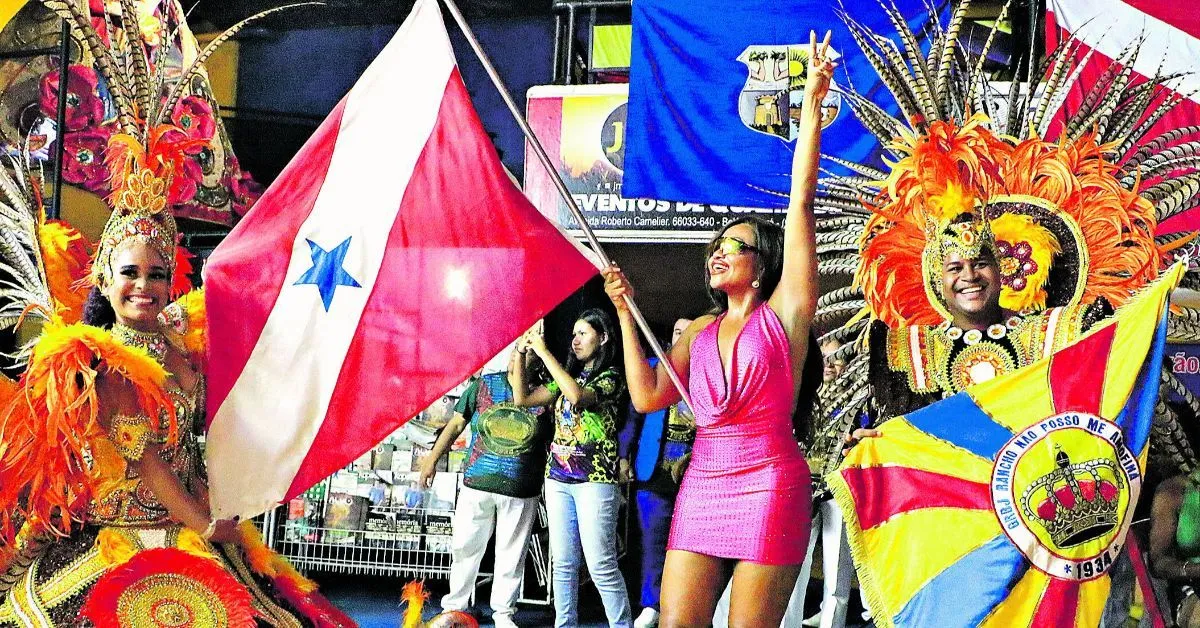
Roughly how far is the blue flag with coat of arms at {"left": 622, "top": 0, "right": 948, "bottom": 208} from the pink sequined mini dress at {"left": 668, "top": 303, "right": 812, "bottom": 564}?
288 centimetres

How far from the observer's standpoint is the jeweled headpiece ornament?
4258 mm

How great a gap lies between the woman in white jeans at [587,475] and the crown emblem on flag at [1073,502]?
7.63ft

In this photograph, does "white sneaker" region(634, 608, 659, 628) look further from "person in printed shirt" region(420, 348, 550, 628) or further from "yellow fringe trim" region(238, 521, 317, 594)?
"yellow fringe trim" region(238, 521, 317, 594)

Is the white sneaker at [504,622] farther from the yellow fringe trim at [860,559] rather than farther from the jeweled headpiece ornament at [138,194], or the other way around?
the jeweled headpiece ornament at [138,194]

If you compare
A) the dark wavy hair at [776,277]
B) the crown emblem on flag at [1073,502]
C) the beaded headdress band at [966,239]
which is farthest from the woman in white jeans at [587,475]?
the crown emblem on flag at [1073,502]

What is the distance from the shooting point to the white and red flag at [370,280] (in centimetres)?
414

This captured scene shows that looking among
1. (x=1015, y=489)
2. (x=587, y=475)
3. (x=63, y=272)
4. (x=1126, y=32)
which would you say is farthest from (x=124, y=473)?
(x=1126, y=32)

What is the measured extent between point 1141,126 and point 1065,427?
171 cm

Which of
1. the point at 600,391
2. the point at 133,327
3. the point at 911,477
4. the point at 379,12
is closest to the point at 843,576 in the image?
the point at 600,391

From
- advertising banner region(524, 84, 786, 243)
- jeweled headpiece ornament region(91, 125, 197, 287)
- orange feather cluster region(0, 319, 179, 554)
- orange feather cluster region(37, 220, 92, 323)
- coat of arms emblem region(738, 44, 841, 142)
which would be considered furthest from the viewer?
advertising banner region(524, 84, 786, 243)

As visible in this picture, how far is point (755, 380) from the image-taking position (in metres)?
3.74

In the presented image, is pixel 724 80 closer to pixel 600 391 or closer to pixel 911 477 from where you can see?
pixel 600 391

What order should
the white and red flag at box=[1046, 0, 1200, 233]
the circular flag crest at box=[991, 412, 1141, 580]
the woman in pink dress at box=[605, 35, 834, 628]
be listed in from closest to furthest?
the woman in pink dress at box=[605, 35, 834, 628] < the circular flag crest at box=[991, 412, 1141, 580] < the white and red flag at box=[1046, 0, 1200, 233]

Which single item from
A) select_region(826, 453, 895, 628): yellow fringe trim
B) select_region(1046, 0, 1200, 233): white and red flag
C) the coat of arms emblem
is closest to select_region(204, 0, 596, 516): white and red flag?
select_region(826, 453, 895, 628): yellow fringe trim
